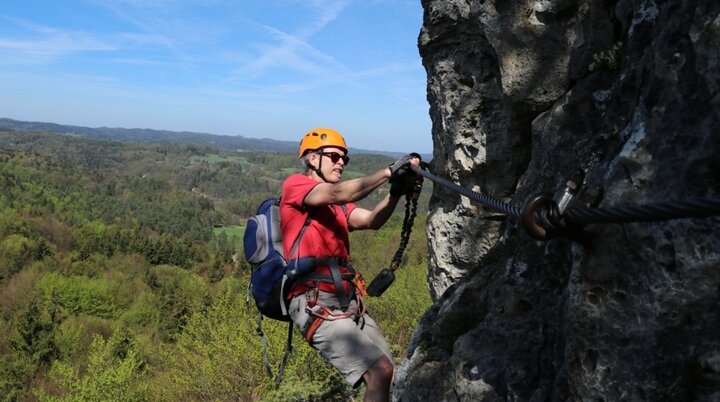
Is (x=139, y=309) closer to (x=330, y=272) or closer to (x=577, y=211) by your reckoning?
(x=330, y=272)

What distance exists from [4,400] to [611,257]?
39374 millimetres

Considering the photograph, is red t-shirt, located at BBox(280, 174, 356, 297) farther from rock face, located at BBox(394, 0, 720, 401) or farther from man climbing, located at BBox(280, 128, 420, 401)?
rock face, located at BBox(394, 0, 720, 401)

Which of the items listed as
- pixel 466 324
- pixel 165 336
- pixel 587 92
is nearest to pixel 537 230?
pixel 466 324

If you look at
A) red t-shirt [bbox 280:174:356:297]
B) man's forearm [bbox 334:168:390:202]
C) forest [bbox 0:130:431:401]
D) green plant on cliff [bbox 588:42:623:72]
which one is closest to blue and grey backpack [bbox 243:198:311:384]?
red t-shirt [bbox 280:174:356:297]

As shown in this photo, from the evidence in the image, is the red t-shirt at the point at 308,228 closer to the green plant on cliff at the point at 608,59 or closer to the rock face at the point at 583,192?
the rock face at the point at 583,192

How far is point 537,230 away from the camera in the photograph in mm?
2148

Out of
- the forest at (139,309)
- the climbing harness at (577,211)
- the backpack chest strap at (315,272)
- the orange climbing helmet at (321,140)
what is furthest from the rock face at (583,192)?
the forest at (139,309)

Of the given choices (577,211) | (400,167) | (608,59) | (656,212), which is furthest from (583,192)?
(400,167)

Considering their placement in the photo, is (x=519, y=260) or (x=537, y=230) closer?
(x=537, y=230)

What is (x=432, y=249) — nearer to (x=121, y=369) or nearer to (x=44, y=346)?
(x=121, y=369)

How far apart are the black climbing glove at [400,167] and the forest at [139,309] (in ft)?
15.5

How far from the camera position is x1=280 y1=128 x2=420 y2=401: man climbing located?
404 centimetres

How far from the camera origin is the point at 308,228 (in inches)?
167

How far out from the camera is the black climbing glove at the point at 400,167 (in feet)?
12.9
